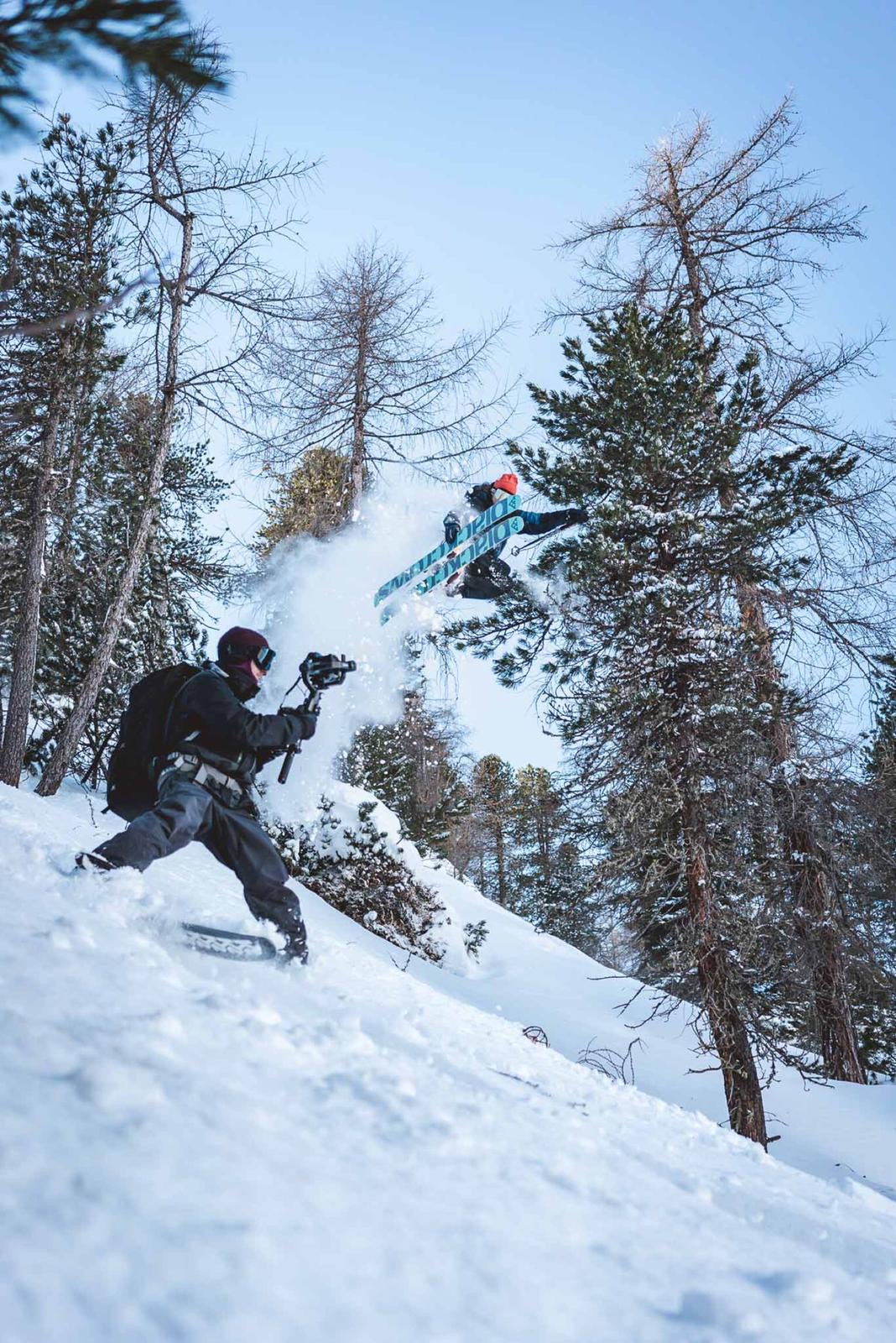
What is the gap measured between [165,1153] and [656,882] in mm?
7082

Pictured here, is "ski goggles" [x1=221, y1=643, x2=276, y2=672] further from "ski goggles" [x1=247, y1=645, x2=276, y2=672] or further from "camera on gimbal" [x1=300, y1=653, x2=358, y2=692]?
"camera on gimbal" [x1=300, y1=653, x2=358, y2=692]

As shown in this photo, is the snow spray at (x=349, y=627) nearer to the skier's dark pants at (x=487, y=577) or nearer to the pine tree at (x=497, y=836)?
the skier's dark pants at (x=487, y=577)

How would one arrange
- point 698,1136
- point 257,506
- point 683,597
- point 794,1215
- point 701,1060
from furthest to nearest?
point 257,506 < point 701,1060 < point 683,597 < point 698,1136 < point 794,1215

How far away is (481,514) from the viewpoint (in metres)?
10.2

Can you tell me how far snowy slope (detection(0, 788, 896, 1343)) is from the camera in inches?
49.3

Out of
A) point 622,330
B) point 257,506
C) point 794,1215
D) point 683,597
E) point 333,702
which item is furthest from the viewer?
point 257,506

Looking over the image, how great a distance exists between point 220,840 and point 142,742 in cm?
71

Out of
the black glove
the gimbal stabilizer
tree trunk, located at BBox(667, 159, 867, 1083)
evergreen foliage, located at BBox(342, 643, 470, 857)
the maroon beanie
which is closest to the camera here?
the black glove

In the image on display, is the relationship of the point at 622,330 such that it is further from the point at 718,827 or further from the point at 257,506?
the point at 257,506

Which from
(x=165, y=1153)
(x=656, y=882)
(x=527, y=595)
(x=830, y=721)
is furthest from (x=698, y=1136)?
(x=830, y=721)

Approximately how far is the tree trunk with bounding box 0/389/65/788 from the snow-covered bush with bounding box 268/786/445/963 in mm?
3698

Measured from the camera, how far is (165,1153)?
1.56 meters

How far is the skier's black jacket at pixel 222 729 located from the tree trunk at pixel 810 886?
18.2 feet

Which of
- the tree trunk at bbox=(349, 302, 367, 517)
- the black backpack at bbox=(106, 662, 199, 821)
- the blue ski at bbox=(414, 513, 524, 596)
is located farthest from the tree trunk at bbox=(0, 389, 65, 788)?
the black backpack at bbox=(106, 662, 199, 821)
